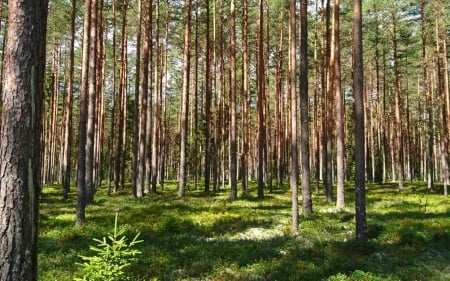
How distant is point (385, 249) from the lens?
1192 centimetres

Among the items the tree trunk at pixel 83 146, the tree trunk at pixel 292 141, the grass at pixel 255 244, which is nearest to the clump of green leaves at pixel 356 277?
the grass at pixel 255 244

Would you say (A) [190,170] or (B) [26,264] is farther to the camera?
(A) [190,170]

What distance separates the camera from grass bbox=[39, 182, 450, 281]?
31.2 ft

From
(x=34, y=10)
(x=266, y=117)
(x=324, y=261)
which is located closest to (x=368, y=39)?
(x=266, y=117)

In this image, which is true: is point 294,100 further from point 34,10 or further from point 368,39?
point 368,39

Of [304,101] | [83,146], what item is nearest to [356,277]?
[304,101]

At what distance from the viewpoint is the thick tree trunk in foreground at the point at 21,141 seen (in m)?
4.28

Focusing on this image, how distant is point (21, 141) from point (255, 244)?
8664mm

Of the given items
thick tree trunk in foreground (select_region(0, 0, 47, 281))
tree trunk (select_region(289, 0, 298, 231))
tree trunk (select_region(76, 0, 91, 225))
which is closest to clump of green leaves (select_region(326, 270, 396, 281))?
tree trunk (select_region(289, 0, 298, 231))

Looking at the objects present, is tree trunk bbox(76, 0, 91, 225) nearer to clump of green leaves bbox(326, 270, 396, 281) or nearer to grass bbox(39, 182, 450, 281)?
grass bbox(39, 182, 450, 281)

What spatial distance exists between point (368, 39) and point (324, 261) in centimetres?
3312

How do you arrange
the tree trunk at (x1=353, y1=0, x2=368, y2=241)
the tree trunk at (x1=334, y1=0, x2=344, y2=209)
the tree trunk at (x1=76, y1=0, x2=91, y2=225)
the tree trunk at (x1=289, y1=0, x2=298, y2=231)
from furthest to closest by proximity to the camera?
the tree trunk at (x1=334, y1=0, x2=344, y2=209) < the tree trunk at (x1=76, y1=0, x2=91, y2=225) < the tree trunk at (x1=289, y1=0, x2=298, y2=231) < the tree trunk at (x1=353, y1=0, x2=368, y2=241)

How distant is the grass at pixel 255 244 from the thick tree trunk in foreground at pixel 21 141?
14.2 feet

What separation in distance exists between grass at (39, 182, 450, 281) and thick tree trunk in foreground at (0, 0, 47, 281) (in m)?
4.34
